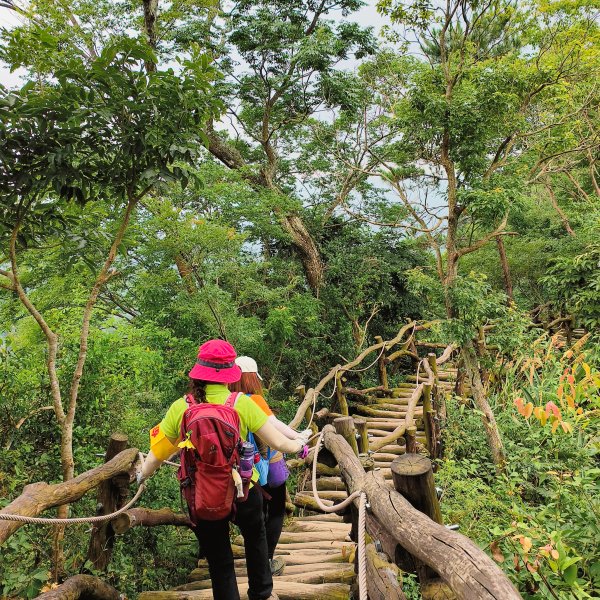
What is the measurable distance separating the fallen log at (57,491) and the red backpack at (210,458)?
27.0 inches

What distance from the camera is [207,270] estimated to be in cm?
769

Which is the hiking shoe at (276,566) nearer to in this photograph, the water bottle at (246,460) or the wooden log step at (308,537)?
the wooden log step at (308,537)

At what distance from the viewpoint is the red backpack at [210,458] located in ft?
6.57

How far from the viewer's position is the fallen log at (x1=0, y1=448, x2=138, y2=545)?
197cm

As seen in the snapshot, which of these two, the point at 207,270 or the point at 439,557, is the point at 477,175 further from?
the point at 439,557

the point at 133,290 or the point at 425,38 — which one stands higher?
the point at 425,38

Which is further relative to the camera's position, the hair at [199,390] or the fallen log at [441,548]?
the hair at [199,390]

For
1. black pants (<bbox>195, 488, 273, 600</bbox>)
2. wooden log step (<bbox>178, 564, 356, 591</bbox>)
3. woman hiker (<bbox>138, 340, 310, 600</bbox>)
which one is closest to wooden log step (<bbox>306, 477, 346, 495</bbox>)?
wooden log step (<bbox>178, 564, 356, 591</bbox>)

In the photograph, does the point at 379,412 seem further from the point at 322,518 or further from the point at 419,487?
the point at 419,487

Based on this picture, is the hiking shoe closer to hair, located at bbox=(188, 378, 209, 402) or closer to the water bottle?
the water bottle

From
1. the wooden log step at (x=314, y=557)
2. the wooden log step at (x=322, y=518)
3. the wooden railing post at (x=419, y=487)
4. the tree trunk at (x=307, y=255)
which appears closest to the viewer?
the wooden railing post at (x=419, y=487)

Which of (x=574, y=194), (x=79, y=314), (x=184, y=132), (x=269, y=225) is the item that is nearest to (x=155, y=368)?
(x=79, y=314)

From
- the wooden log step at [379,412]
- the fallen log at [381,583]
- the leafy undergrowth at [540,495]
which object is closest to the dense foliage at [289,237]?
the leafy undergrowth at [540,495]

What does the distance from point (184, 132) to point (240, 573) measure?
3.16 metres
